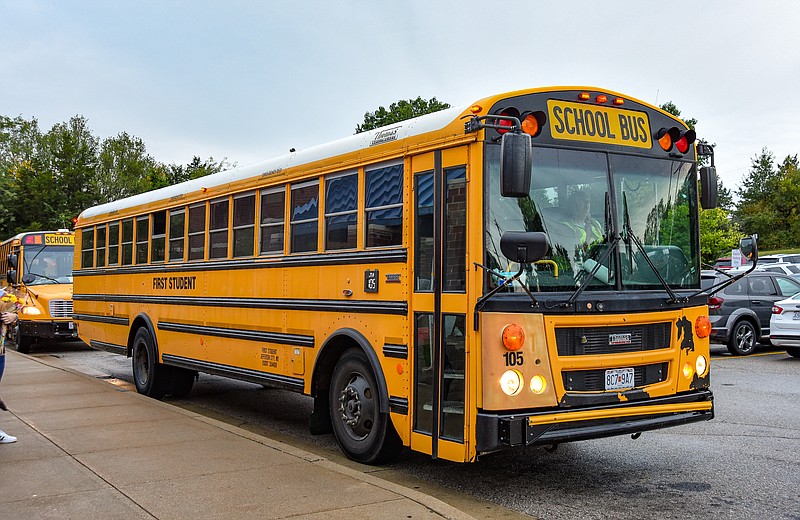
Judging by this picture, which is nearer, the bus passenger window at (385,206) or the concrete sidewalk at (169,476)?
the concrete sidewalk at (169,476)

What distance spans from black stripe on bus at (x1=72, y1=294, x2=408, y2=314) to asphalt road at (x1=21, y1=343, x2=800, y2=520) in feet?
4.38

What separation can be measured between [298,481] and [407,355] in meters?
1.23

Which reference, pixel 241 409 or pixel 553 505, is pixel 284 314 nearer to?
pixel 241 409

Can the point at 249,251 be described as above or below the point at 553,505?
above

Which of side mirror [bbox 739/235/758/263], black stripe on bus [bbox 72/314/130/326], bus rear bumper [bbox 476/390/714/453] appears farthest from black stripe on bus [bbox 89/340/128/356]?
side mirror [bbox 739/235/758/263]

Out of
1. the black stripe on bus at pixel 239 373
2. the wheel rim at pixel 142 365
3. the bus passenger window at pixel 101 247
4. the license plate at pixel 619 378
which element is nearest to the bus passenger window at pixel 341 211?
the black stripe on bus at pixel 239 373

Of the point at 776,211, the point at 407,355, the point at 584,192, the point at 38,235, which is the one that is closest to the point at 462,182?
the point at 584,192

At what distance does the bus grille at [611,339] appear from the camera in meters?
5.64

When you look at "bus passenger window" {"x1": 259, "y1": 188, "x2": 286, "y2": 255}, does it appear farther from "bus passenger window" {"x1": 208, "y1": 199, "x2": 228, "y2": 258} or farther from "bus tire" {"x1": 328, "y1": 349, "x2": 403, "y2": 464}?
"bus tire" {"x1": 328, "y1": 349, "x2": 403, "y2": 464}

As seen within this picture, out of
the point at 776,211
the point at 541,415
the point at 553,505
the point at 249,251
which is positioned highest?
the point at 776,211

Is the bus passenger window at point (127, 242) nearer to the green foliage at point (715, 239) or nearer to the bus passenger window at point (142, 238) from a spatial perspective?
the bus passenger window at point (142, 238)

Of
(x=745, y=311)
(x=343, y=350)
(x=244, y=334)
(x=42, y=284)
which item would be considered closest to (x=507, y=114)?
(x=343, y=350)

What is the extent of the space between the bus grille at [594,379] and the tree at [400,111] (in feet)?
157

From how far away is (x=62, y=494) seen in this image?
555 centimetres
